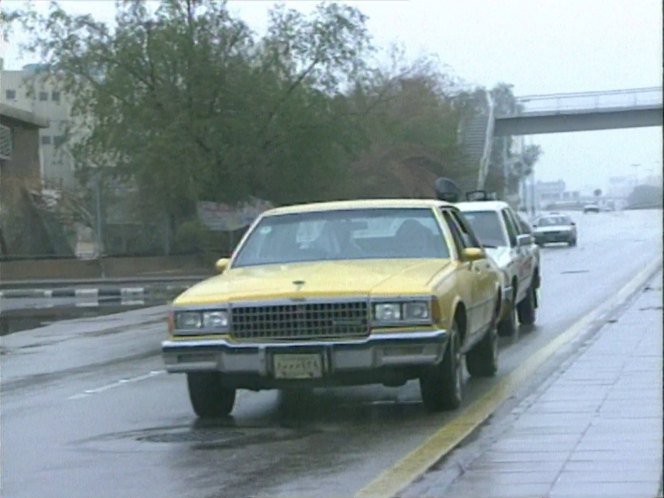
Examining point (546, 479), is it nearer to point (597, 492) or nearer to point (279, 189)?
point (597, 492)

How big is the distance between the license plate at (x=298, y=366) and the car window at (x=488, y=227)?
324 inches

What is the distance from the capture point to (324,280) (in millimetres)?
9828

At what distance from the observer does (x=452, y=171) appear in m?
58.9

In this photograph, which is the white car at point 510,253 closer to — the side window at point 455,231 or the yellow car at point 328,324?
the side window at point 455,231

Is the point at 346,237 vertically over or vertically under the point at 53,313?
over

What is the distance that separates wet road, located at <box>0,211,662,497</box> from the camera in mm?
8008

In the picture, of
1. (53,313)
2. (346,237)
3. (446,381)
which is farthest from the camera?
(53,313)

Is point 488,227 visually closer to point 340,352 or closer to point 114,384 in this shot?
point 114,384

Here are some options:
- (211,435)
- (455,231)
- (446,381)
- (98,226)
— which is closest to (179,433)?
(211,435)

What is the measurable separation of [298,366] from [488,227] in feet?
28.5

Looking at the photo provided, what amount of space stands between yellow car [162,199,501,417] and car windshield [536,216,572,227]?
1688 inches

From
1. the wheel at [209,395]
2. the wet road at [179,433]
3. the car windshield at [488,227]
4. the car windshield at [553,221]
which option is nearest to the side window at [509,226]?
the car windshield at [488,227]

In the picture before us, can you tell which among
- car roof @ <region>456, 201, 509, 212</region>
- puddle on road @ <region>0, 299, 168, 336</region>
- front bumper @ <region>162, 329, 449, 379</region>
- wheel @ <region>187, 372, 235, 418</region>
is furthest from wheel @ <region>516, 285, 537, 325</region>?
puddle on road @ <region>0, 299, 168, 336</region>

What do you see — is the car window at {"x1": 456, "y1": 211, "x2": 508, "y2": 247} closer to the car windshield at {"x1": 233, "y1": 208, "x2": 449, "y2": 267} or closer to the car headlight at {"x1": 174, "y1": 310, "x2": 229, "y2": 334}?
the car windshield at {"x1": 233, "y1": 208, "x2": 449, "y2": 267}
